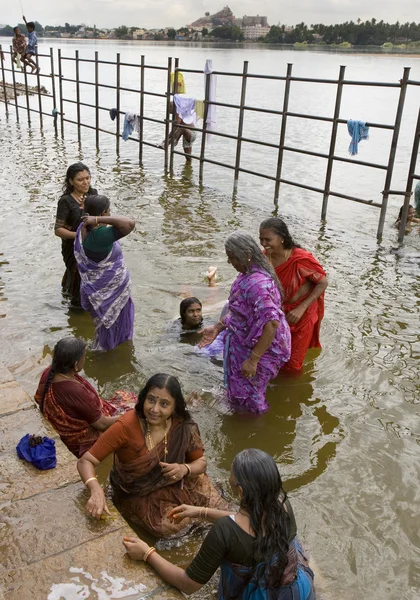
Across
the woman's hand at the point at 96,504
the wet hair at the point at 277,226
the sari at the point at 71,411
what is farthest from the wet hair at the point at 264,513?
the wet hair at the point at 277,226

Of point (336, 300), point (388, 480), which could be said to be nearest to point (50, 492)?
point (388, 480)

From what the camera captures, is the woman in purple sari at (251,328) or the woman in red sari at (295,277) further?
the woman in red sari at (295,277)

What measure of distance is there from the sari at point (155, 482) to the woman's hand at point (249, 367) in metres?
0.89

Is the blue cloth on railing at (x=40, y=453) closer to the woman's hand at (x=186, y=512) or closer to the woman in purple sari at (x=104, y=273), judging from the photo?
the woman's hand at (x=186, y=512)

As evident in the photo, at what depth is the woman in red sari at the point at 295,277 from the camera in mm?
3977

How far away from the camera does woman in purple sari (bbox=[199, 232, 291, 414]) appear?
355 centimetres

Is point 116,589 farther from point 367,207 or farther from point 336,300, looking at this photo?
point 367,207

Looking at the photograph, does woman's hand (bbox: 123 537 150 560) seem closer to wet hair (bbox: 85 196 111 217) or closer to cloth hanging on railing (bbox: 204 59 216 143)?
wet hair (bbox: 85 196 111 217)

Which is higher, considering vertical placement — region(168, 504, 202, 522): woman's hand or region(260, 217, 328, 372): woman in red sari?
region(260, 217, 328, 372): woman in red sari

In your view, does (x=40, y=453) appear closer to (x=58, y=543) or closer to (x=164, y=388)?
(x=58, y=543)

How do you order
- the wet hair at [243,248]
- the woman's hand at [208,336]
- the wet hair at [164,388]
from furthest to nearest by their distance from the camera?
the woman's hand at [208,336] < the wet hair at [243,248] < the wet hair at [164,388]

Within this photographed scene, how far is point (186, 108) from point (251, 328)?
27.5 ft

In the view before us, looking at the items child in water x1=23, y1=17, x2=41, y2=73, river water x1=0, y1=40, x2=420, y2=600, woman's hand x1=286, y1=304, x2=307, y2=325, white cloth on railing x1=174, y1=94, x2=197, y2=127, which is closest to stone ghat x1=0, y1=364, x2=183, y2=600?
river water x1=0, y1=40, x2=420, y2=600

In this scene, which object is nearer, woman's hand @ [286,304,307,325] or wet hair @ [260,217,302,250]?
wet hair @ [260,217,302,250]
